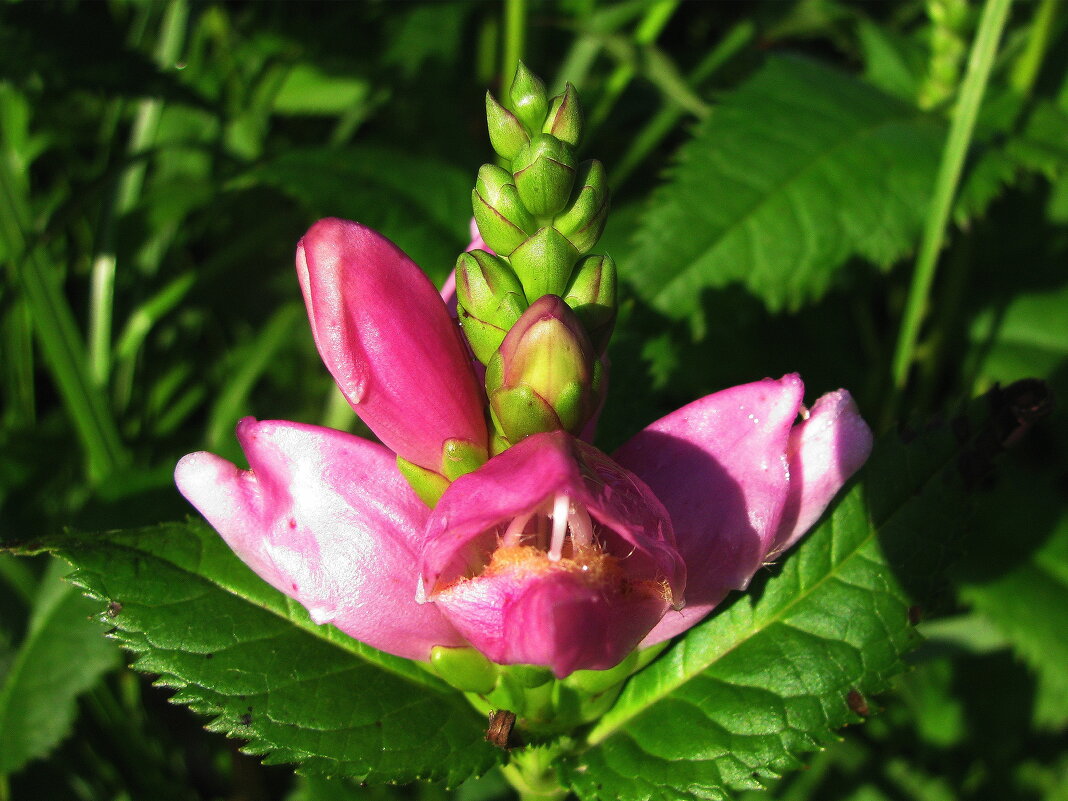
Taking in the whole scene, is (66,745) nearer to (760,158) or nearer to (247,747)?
(247,747)

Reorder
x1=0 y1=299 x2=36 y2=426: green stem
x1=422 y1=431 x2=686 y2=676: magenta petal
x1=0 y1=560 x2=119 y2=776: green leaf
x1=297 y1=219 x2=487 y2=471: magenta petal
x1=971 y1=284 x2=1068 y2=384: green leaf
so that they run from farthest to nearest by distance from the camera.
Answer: x1=0 y1=299 x2=36 y2=426: green stem < x1=971 y1=284 x2=1068 y2=384: green leaf < x1=0 y1=560 x2=119 y2=776: green leaf < x1=297 y1=219 x2=487 y2=471: magenta petal < x1=422 y1=431 x2=686 y2=676: magenta petal

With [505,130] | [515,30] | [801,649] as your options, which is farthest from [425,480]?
[515,30]

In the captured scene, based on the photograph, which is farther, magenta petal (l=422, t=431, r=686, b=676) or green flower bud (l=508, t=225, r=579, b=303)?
green flower bud (l=508, t=225, r=579, b=303)

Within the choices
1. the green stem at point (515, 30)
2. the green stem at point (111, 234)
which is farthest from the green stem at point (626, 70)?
the green stem at point (111, 234)

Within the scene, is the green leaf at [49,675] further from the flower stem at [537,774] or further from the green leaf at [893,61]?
the green leaf at [893,61]

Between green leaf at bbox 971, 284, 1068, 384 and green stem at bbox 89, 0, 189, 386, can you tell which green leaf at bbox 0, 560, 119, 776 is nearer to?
green stem at bbox 89, 0, 189, 386

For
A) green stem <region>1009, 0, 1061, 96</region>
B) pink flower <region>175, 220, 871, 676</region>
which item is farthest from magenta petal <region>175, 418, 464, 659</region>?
green stem <region>1009, 0, 1061, 96</region>

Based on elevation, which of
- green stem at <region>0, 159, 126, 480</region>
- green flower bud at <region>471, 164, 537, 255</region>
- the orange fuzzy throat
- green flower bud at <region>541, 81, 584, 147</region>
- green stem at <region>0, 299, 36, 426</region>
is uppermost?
green flower bud at <region>541, 81, 584, 147</region>

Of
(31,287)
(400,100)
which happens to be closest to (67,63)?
(31,287)
